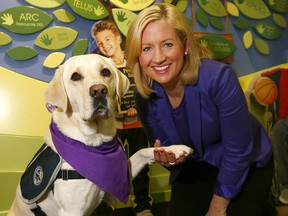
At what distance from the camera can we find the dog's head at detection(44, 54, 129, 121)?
1.36 m

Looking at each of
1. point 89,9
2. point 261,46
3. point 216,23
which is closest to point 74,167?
point 89,9

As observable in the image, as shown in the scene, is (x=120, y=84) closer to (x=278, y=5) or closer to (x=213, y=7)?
(x=213, y=7)

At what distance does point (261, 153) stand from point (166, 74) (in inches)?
25.3

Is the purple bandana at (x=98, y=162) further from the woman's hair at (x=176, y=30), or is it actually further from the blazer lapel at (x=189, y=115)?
the woman's hair at (x=176, y=30)

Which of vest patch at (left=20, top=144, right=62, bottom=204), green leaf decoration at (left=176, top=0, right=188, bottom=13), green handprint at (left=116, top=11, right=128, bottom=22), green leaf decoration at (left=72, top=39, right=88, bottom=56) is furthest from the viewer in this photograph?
green leaf decoration at (left=176, top=0, right=188, bottom=13)

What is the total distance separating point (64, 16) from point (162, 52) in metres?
1.09

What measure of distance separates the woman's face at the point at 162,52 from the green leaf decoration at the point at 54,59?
93cm

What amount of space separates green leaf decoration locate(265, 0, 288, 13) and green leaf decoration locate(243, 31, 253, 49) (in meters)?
0.37

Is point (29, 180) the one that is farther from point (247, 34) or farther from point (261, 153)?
point (247, 34)

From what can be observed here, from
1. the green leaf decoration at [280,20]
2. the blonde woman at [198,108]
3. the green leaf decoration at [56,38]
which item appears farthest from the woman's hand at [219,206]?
the green leaf decoration at [280,20]

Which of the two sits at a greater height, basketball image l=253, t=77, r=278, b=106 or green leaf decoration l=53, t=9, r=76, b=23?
green leaf decoration l=53, t=9, r=76, b=23

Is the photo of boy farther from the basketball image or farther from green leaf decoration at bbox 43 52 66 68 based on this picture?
the basketball image

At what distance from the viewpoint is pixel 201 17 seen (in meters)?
Result: 2.75

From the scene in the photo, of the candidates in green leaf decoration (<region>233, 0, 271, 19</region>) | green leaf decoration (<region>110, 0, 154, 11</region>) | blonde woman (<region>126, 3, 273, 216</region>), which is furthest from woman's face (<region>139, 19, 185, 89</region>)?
green leaf decoration (<region>233, 0, 271, 19</region>)
